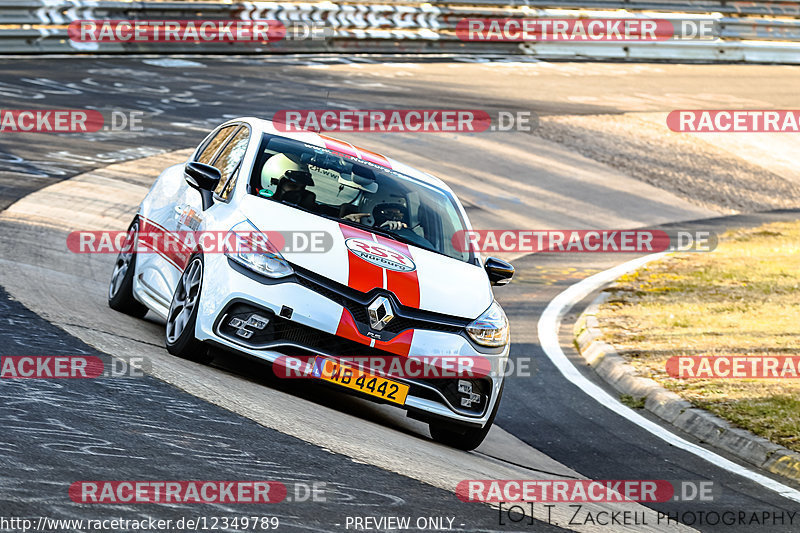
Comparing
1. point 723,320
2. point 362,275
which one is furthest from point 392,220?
point 723,320

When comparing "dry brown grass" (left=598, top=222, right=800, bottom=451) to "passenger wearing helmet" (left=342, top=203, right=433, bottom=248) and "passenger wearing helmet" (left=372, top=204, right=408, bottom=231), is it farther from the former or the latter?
"passenger wearing helmet" (left=372, top=204, right=408, bottom=231)

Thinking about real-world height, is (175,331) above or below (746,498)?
above

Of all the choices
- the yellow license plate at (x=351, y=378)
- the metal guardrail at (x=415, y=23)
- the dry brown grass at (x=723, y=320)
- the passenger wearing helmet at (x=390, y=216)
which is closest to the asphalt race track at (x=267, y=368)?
the yellow license plate at (x=351, y=378)

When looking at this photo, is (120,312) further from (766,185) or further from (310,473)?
(766,185)

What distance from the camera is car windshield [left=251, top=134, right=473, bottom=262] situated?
26.0ft

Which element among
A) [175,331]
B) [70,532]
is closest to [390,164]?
[175,331]

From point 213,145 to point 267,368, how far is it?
9.21 feet

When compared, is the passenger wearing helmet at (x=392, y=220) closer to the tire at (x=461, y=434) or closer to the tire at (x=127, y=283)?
the tire at (x=461, y=434)

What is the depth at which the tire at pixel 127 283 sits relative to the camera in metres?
9.00

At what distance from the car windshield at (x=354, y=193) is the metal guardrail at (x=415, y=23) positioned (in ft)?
51.7

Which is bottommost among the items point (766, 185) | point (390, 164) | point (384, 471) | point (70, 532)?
point (766, 185)

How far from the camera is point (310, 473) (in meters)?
5.42

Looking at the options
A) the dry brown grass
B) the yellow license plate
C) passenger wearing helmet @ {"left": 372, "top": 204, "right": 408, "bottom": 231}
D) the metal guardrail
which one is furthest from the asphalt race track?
passenger wearing helmet @ {"left": 372, "top": 204, "right": 408, "bottom": 231}

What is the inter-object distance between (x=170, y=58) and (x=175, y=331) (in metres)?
17.4
